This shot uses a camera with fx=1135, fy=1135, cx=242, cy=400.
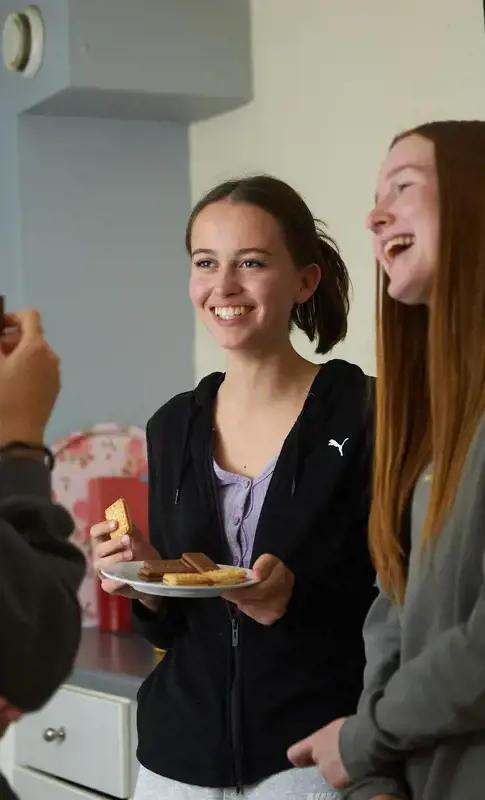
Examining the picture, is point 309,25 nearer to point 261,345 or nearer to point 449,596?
point 261,345

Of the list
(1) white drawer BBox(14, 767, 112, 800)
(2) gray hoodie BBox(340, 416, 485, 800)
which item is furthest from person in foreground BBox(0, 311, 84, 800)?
(1) white drawer BBox(14, 767, 112, 800)

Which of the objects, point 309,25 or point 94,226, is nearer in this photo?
point 309,25

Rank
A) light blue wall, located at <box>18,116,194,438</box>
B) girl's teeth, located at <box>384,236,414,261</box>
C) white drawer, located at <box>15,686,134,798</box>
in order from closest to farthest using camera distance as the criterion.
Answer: girl's teeth, located at <box>384,236,414,261</box>
white drawer, located at <box>15,686,134,798</box>
light blue wall, located at <box>18,116,194,438</box>

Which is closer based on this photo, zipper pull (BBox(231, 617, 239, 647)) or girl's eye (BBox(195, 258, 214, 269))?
zipper pull (BBox(231, 617, 239, 647))

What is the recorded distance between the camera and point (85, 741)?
7.45ft

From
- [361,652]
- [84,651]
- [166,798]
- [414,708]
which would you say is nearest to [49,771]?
[84,651]

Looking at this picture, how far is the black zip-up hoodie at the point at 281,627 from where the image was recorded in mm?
1449

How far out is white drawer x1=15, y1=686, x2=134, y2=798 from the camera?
2.18m

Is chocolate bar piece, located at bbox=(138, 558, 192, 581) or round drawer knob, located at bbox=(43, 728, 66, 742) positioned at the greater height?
chocolate bar piece, located at bbox=(138, 558, 192, 581)

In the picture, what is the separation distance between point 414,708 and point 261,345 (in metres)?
0.64

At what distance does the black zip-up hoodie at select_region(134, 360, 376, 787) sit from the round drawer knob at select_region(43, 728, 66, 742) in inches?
32.0

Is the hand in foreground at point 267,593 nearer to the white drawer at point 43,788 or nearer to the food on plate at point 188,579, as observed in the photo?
the food on plate at point 188,579

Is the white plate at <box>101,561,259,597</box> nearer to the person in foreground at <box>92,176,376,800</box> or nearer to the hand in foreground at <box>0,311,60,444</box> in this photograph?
the person in foreground at <box>92,176,376,800</box>

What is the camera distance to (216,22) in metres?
2.75
